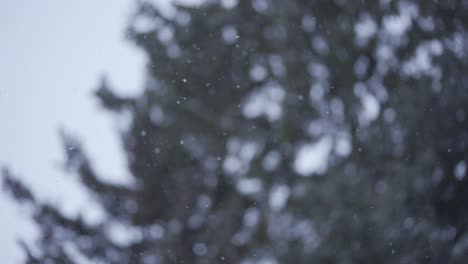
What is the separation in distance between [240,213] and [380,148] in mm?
1804

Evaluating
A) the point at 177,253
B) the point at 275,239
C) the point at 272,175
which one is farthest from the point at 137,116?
the point at 275,239

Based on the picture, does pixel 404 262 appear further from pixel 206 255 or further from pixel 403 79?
pixel 206 255

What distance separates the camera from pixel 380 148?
10.8 feet

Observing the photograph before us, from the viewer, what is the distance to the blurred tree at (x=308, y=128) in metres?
3.22

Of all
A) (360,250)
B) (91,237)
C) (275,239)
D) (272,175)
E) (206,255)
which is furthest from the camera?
(91,237)

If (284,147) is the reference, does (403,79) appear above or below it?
above

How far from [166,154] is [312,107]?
2059mm

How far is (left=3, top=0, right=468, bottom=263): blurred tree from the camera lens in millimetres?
3221

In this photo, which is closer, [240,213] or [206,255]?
[240,213]

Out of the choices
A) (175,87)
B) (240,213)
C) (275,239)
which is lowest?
(275,239)

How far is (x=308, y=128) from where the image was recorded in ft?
11.9

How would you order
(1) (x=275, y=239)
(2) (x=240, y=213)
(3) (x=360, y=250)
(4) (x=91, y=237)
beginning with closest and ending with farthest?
(3) (x=360, y=250) < (1) (x=275, y=239) < (2) (x=240, y=213) < (4) (x=91, y=237)

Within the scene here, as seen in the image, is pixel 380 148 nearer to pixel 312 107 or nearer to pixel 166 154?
pixel 312 107

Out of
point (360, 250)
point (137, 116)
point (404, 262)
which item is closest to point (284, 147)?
point (360, 250)
